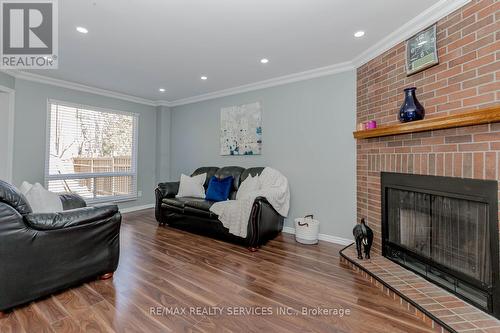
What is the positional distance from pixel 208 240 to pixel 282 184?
1.34 metres

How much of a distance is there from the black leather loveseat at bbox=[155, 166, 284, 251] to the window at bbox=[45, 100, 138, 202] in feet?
4.90

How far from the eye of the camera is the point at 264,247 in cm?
312

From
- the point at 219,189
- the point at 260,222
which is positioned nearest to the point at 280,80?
the point at 219,189

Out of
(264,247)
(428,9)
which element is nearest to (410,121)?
(428,9)

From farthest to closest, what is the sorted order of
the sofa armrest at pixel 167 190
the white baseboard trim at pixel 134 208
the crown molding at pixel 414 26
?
the white baseboard trim at pixel 134 208 < the sofa armrest at pixel 167 190 < the crown molding at pixel 414 26

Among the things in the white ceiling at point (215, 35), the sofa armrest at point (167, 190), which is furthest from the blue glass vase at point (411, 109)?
the sofa armrest at point (167, 190)

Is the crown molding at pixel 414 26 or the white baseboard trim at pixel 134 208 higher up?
the crown molding at pixel 414 26

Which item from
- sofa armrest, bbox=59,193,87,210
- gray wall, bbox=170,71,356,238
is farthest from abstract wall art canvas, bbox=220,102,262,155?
sofa armrest, bbox=59,193,87,210

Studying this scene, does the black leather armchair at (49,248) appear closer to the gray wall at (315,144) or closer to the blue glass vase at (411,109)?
the gray wall at (315,144)

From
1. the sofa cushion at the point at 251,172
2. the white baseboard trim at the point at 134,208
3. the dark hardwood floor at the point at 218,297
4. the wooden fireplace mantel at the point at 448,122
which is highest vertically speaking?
the wooden fireplace mantel at the point at 448,122

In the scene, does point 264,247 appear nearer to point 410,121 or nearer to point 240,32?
point 410,121

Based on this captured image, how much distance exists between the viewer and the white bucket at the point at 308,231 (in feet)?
10.6

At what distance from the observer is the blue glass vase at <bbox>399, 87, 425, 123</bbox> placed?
215 centimetres

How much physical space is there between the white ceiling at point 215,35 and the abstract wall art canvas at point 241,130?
2.03ft
